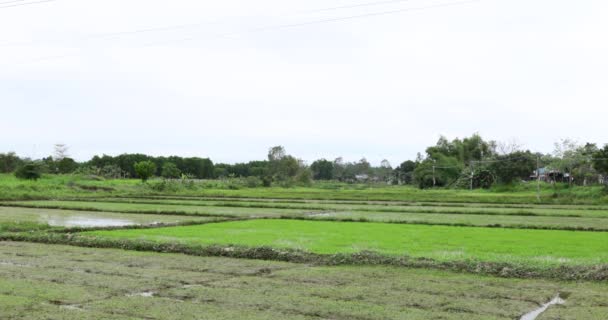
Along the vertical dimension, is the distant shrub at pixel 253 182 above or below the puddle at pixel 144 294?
above

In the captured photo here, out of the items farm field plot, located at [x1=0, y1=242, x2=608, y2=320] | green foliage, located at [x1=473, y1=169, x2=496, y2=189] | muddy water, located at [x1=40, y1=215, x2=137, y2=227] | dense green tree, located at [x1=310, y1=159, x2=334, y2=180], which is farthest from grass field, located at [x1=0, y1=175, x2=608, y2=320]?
dense green tree, located at [x1=310, y1=159, x2=334, y2=180]

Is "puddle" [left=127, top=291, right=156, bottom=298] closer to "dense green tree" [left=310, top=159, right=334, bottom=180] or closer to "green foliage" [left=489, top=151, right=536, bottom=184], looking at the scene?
"green foliage" [left=489, top=151, right=536, bottom=184]

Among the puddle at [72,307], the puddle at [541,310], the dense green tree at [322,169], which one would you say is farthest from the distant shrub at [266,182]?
the puddle at [72,307]

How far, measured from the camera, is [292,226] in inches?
920

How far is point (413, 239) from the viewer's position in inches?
715

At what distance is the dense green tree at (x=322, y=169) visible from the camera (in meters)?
144

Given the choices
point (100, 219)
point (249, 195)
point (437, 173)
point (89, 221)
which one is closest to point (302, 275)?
point (89, 221)

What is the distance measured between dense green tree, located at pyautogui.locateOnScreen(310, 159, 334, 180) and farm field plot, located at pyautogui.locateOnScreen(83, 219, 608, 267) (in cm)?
11912

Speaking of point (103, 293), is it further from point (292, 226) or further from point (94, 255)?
point (292, 226)

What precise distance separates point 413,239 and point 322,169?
414 ft

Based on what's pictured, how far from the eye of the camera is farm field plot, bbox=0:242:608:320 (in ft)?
28.5

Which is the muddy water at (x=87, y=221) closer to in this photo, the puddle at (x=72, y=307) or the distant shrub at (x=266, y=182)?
the puddle at (x=72, y=307)

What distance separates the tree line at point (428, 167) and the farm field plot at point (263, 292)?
45.0m

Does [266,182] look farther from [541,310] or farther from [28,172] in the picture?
[541,310]
